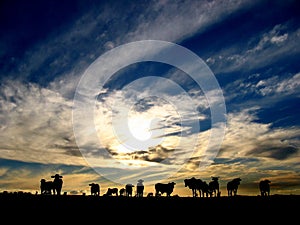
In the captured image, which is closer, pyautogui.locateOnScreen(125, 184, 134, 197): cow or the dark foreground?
the dark foreground

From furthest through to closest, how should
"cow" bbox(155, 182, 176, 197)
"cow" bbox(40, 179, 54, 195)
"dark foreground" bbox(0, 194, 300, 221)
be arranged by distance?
"cow" bbox(155, 182, 176, 197) → "cow" bbox(40, 179, 54, 195) → "dark foreground" bbox(0, 194, 300, 221)

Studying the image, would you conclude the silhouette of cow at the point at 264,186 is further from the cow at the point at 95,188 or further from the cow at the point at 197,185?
the cow at the point at 95,188

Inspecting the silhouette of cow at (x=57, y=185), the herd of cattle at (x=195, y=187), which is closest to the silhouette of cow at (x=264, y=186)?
the herd of cattle at (x=195, y=187)

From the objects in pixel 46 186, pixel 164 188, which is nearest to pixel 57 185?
pixel 46 186

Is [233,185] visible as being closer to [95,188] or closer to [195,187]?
[195,187]

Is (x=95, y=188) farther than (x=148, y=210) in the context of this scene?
Yes

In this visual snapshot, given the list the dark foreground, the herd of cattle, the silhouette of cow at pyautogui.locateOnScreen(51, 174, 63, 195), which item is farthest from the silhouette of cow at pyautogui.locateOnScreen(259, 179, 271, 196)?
the silhouette of cow at pyautogui.locateOnScreen(51, 174, 63, 195)

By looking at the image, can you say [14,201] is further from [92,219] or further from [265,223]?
[265,223]

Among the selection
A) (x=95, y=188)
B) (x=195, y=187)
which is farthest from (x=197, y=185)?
(x=95, y=188)

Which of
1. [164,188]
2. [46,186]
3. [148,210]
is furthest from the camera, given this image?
[164,188]

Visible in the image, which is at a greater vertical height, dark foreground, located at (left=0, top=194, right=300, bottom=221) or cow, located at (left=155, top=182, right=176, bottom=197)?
cow, located at (left=155, top=182, right=176, bottom=197)

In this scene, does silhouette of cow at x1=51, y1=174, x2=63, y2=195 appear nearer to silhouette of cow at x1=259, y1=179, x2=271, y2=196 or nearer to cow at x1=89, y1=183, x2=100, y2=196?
cow at x1=89, y1=183, x2=100, y2=196

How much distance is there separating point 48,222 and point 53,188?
2127cm

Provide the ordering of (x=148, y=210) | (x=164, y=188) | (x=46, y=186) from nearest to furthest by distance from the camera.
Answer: (x=148, y=210)
(x=46, y=186)
(x=164, y=188)
